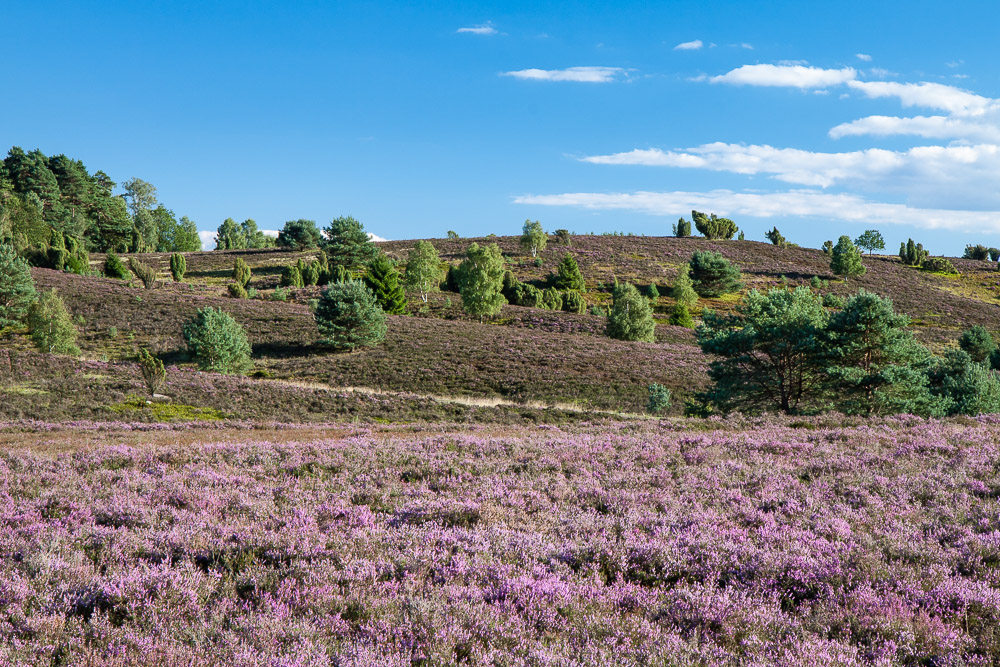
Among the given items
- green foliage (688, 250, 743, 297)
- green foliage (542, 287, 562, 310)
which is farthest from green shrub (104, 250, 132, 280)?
green foliage (688, 250, 743, 297)

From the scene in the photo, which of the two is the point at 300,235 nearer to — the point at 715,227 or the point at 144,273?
the point at 144,273

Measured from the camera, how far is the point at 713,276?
93.4m

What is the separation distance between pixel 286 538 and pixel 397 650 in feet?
9.48

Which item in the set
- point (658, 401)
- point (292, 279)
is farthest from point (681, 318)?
point (292, 279)

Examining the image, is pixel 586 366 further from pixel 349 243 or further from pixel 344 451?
pixel 349 243

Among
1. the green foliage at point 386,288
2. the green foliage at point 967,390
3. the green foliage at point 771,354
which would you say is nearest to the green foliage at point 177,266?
the green foliage at point 386,288

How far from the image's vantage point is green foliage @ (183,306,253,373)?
119 feet

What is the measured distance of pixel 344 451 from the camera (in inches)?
484

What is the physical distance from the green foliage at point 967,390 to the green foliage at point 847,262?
8488cm

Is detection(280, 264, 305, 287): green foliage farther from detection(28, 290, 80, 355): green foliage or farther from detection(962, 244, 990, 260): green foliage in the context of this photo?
detection(962, 244, 990, 260): green foliage

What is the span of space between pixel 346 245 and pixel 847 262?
294 feet

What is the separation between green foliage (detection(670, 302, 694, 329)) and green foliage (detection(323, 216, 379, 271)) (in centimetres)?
4676

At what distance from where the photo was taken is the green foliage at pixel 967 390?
2442cm

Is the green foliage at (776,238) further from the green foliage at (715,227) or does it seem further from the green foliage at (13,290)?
the green foliage at (13,290)
